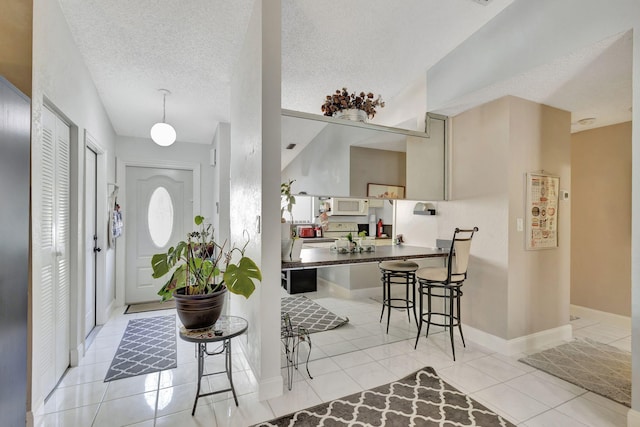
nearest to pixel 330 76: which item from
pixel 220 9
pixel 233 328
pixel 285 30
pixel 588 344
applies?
pixel 285 30

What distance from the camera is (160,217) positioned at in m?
4.68

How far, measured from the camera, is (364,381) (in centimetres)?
228

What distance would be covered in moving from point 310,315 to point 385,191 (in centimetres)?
175

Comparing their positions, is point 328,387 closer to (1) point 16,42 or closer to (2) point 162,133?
(1) point 16,42

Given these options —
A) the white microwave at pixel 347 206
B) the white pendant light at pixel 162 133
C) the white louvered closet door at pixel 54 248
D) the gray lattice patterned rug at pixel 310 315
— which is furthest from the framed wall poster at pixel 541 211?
the white louvered closet door at pixel 54 248

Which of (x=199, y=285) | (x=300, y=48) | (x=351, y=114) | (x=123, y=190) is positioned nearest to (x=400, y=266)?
(x=351, y=114)

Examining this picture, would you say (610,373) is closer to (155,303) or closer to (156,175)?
(155,303)

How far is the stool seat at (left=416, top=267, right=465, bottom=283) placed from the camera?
2.76 metres

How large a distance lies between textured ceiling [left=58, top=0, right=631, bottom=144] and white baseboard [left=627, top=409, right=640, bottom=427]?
2282 millimetres

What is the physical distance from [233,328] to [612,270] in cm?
424

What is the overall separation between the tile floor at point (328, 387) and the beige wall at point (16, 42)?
6.54 feet

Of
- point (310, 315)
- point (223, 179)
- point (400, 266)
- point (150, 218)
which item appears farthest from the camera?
point (150, 218)

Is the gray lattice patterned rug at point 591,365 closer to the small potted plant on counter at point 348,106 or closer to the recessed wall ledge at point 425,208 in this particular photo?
the recessed wall ledge at point 425,208

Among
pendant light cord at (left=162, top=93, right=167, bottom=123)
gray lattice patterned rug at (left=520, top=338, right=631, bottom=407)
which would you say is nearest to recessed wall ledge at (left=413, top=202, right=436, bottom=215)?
gray lattice patterned rug at (left=520, top=338, right=631, bottom=407)
